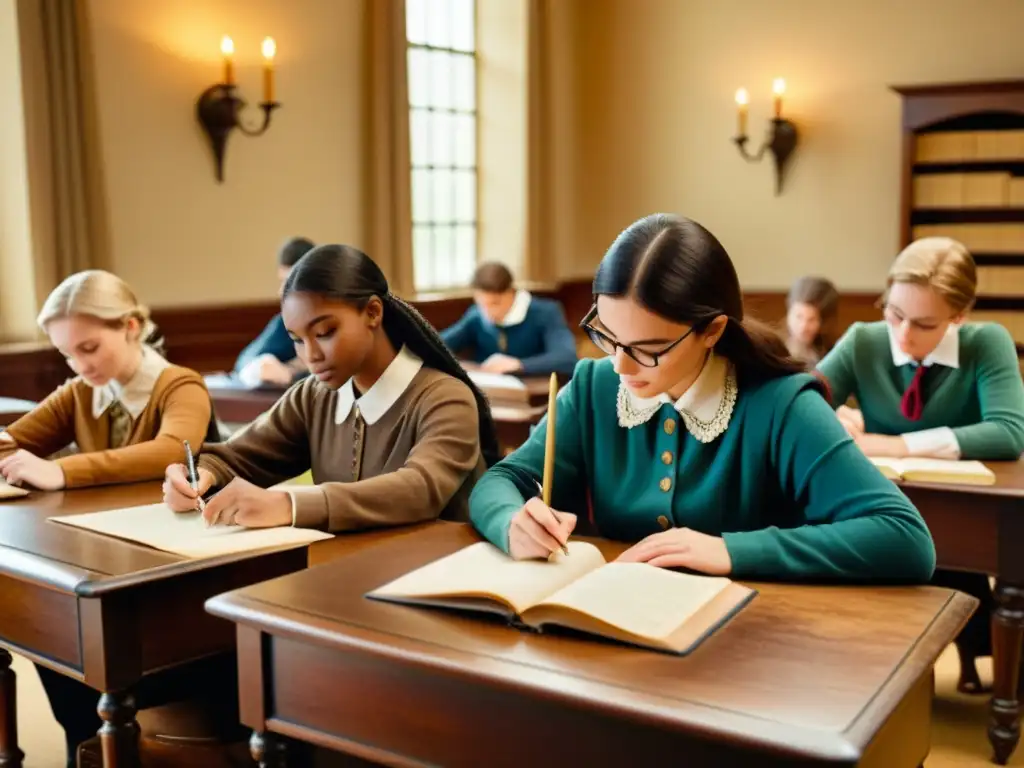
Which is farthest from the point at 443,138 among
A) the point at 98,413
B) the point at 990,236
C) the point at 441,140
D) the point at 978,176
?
the point at 98,413

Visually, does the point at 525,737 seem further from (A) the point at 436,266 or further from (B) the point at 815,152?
(B) the point at 815,152

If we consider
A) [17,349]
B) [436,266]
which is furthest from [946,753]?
[436,266]

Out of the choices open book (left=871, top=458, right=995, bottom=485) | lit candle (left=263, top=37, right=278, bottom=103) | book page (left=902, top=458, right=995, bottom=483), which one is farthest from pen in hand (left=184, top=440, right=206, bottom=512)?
lit candle (left=263, top=37, right=278, bottom=103)

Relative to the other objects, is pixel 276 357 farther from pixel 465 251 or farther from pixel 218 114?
pixel 465 251

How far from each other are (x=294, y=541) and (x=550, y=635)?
25.3 inches

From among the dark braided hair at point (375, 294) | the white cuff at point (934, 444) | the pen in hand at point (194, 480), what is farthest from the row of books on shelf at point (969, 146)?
the pen in hand at point (194, 480)

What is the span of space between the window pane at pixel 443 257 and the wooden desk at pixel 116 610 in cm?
561

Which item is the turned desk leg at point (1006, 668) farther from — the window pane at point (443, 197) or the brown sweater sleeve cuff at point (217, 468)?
the window pane at point (443, 197)

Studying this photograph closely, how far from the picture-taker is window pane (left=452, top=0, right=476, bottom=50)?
7.55 m

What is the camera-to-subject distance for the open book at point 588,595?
1381mm

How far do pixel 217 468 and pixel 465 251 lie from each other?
551 cm

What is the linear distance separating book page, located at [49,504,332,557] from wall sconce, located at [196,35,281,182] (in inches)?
144

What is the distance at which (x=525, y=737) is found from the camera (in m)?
1.29

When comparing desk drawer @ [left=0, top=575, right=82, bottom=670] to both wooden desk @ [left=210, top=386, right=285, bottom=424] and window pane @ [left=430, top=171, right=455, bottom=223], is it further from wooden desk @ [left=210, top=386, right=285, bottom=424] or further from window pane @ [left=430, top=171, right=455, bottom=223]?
window pane @ [left=430, top=171, right=455, bottom=223]
